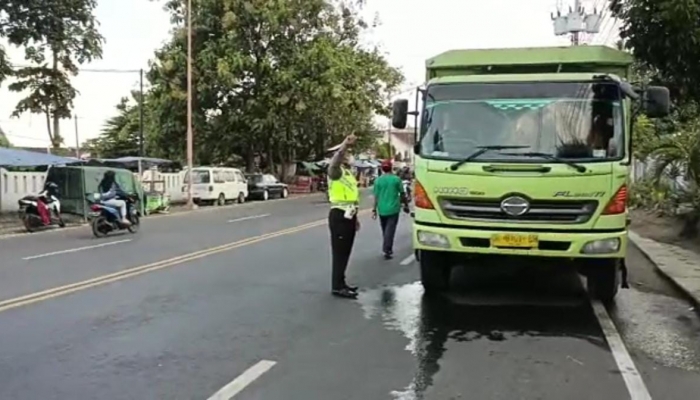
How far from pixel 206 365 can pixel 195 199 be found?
95.0 feet

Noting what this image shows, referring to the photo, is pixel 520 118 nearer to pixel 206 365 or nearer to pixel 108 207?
pixel 206 365

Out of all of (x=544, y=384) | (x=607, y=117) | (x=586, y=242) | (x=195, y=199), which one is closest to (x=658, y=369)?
(x=544, y=384)

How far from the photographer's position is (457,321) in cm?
839

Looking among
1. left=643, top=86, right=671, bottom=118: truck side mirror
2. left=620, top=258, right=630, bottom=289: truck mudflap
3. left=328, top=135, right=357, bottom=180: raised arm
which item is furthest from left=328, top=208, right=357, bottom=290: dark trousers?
left=643, top=86, right=671, bottom=118: truck side mirror

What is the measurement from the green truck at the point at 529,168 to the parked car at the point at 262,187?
31.8 m

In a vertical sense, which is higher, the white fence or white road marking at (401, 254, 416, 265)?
the white fence

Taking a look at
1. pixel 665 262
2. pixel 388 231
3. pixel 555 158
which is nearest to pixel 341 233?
pixel 555 158

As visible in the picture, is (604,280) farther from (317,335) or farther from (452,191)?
(317,335)

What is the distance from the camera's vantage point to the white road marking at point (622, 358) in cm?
591

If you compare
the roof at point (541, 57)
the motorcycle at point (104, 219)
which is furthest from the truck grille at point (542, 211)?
the motorcycle at point (104, 219)

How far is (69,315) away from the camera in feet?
27.6

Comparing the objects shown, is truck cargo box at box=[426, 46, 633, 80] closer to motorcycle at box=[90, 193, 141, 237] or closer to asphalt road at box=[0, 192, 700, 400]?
asphalt road at box=[0, 192, 700, 400]

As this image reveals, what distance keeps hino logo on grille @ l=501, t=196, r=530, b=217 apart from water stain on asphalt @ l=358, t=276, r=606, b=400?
1.11 metres

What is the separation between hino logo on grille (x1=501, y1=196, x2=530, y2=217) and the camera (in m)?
8.45
